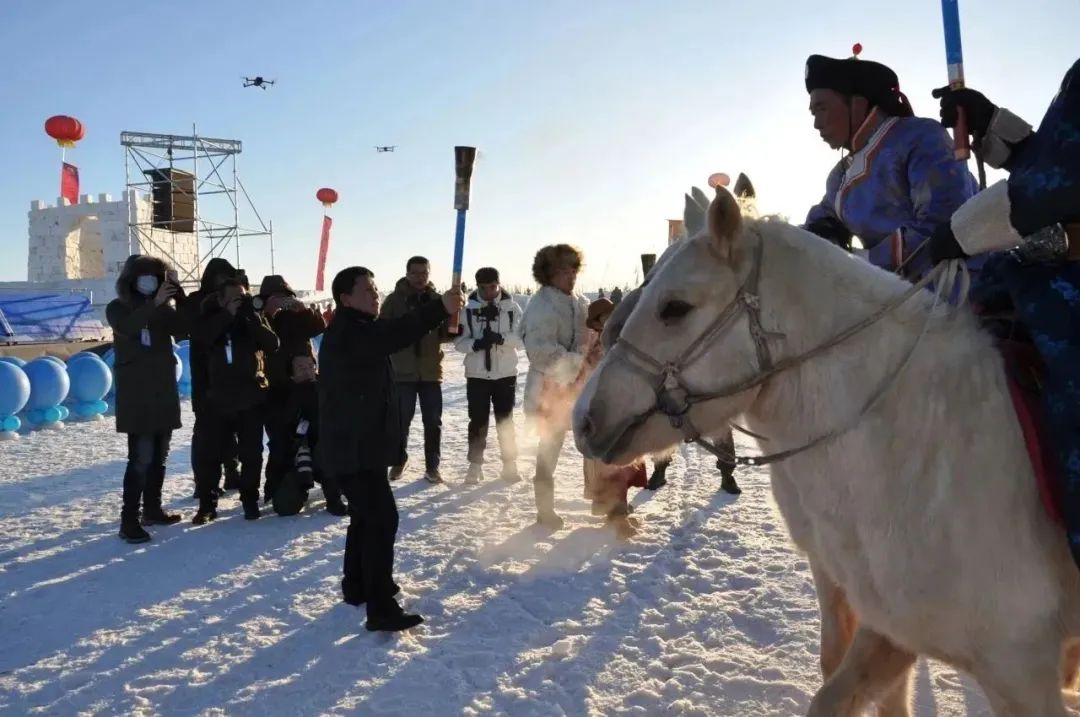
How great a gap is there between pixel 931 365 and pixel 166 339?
19.6 feet

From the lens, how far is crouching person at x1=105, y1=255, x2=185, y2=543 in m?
5.80

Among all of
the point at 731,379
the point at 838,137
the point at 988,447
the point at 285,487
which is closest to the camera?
the point at 988,447

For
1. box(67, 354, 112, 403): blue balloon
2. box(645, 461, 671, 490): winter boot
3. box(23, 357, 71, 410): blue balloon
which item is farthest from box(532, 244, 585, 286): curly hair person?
box(67, 354, 112, 403): blue balloon

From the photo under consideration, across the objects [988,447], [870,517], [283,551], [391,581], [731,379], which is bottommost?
[283,551]

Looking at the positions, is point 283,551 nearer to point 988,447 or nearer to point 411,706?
point 411,706

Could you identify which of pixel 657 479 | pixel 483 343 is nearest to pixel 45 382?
pixel 483 343

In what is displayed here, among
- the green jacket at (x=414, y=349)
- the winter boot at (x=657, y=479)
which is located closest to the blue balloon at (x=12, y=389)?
the green jacket at (x=414, y=349)

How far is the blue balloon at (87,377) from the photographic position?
11.6m

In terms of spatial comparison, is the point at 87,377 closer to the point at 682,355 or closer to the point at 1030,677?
the point at 682,355

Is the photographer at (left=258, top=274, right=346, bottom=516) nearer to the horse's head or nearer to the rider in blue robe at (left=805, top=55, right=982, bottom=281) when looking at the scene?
the rider in blue robe at (left=805, top=55, right=982, bottom=281)

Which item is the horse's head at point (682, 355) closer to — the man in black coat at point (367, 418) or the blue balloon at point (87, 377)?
the man in black coat at point (367, 418)

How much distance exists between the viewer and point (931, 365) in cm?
194

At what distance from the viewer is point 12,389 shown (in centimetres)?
999

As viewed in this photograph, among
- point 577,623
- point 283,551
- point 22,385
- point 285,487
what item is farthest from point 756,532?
point 22,385
